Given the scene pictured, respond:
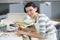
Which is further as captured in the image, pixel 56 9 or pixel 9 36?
pixel 56 9

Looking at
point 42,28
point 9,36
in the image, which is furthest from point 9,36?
point 42,28

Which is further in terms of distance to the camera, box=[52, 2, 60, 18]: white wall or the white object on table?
box=[52, 2, 60, 18]: white wall

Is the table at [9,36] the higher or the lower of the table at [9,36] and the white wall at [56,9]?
the lower

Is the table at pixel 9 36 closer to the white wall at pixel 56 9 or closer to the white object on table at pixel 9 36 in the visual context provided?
the white object on table at pixel 9 36

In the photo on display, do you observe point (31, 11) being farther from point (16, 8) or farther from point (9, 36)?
point (16, 8)

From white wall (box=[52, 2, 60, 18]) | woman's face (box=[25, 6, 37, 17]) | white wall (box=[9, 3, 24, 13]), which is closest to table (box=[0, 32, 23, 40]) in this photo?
woman's face (box=[25, 6, 37, 17])

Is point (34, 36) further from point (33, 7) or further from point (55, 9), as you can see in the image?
point (55, 9)

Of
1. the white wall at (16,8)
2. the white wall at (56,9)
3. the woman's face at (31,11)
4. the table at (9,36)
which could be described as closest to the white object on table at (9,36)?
the table at (9,36)

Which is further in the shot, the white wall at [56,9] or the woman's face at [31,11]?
the white wall at [56,9]

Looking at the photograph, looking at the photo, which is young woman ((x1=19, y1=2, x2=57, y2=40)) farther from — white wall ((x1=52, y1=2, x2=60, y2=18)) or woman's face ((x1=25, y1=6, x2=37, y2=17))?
white wall ((x1=52, y1=2, x2=60, y2=18))

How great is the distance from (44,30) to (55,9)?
0.46 metres

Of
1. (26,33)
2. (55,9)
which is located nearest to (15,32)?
(26,33)

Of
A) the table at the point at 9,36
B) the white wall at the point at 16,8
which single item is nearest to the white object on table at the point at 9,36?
the table at the point at 9,36

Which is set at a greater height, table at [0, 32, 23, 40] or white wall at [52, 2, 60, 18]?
white wall at [52, 2, 60, 18]
